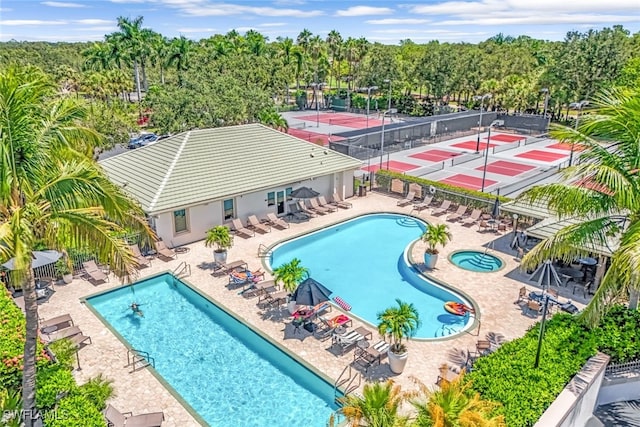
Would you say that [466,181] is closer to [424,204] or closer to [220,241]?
[424,204]

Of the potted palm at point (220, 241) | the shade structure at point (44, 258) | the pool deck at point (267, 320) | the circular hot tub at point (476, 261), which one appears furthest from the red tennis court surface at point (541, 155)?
the shade structure at point (44, 258)

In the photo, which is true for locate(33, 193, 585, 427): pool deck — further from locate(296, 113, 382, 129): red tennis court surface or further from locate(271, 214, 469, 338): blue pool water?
locate(296, 113, 382, 129): red tennis court surface

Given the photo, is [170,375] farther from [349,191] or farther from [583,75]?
[583,75]

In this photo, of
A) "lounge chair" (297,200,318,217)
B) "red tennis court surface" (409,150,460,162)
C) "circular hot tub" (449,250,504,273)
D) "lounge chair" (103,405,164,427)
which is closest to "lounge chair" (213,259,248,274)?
"lounge chair" (297,200,318,217)

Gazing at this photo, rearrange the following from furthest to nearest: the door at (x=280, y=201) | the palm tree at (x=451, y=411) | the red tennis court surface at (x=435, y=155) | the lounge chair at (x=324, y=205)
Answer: the red tennis court surface at (x=435, y=155), the lounge chair at (x=324, y=205), the door at (x=280, y=201), the palm tree at (x=451, y=411)

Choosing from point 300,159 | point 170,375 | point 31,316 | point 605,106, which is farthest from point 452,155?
point 31,316

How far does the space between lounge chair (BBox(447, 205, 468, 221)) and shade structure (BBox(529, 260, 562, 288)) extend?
747 centimetres

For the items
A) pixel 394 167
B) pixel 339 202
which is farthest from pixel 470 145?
pixel 339 202

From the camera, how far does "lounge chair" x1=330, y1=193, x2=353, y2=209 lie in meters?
28.9

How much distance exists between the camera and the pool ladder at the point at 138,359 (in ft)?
Answer: 46.3

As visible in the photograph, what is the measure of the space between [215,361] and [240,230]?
34.2ft

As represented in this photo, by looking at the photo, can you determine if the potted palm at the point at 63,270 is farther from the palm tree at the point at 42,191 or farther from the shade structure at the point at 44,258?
the palm tree at the point at 42,191

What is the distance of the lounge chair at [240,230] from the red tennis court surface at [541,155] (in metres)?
32.0

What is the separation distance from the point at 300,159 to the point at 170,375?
1666 cm
